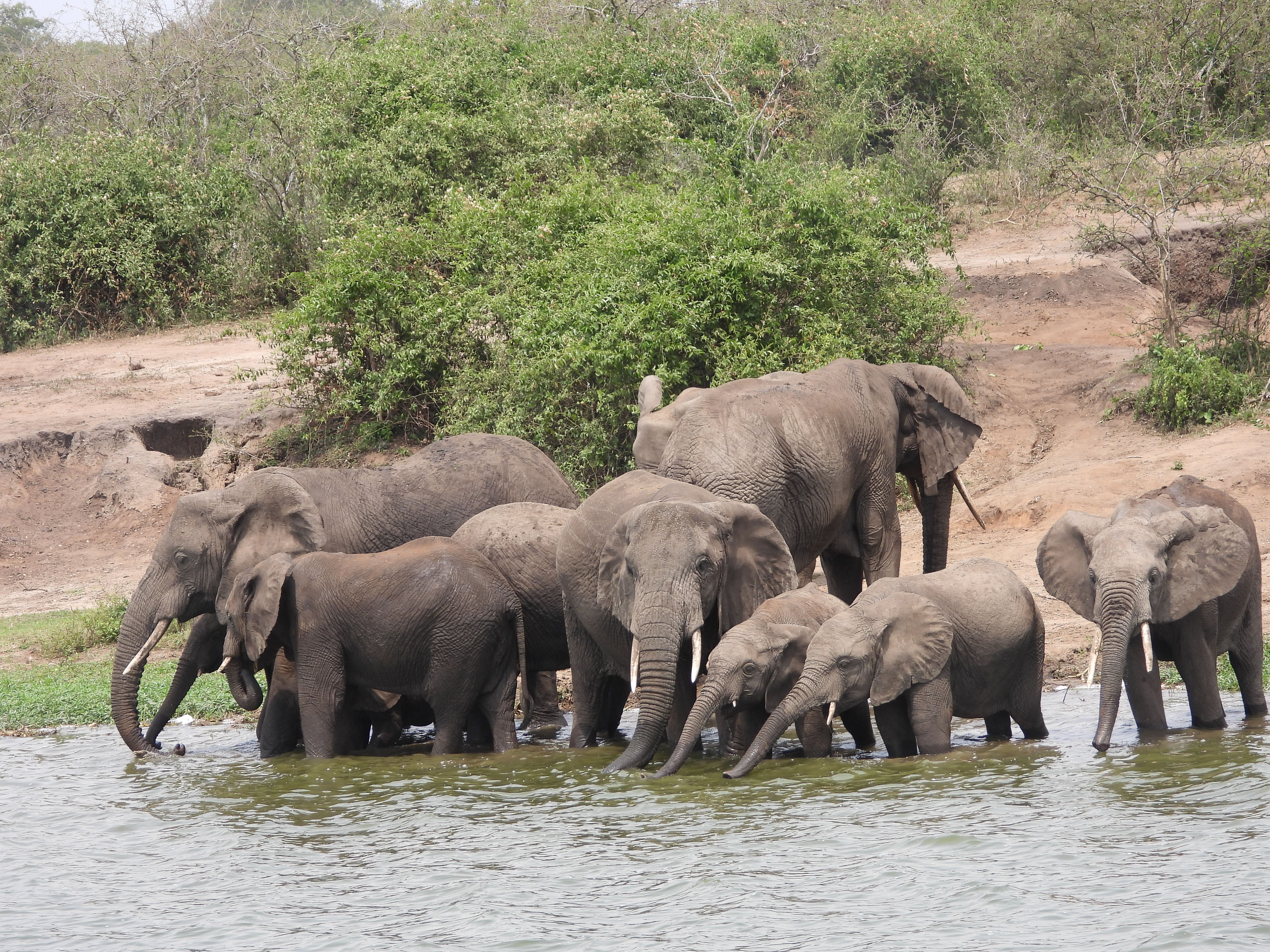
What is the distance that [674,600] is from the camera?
8047mm

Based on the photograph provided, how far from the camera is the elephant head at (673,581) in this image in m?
8.02

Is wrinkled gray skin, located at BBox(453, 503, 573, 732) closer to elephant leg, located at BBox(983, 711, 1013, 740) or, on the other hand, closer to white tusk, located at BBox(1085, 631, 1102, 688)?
elephant leg, located at BBox(983, 711, 1013, 740)

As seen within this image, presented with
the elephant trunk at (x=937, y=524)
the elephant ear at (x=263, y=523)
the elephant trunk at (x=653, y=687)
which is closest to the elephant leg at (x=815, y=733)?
the elephant trunk at (x=653, y=687)

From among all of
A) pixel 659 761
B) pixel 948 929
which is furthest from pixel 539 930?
pixel 659 761

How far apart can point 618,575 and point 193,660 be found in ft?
11.0

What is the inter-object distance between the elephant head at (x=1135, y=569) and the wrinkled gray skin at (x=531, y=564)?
3.01 m

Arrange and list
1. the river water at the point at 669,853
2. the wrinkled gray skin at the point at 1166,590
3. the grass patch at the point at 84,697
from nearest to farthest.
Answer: the river water at the point at 669,853, the wrinkled gray skin at the point at 1166,590, the grass patch at the point at 84,697

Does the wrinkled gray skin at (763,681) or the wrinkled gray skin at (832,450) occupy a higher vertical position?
the wrinkled gray skin at (832,450)

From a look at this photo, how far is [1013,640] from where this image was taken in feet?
27.7

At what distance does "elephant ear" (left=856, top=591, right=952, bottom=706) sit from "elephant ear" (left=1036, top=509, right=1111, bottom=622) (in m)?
0.81

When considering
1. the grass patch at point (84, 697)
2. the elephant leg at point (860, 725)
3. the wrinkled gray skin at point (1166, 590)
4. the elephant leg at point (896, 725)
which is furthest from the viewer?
the grass patch at point (84, 697)

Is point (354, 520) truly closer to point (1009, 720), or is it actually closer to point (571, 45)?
point (1009, 720)

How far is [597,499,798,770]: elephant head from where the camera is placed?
8023 millimetres

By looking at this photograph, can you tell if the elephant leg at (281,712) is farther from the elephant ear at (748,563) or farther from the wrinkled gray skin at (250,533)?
the elephant ear at (748,563)
